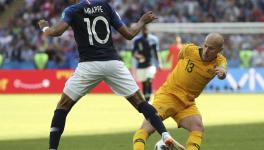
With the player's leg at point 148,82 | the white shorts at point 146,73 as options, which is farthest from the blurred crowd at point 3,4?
the player's leg at point 148,82

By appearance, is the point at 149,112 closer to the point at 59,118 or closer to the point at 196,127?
the point at 196,127

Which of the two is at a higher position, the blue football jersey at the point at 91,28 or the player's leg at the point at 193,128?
the blue football jersey at the point at 91,28

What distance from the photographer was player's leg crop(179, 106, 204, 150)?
35.3 ft

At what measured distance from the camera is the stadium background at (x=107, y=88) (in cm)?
1531

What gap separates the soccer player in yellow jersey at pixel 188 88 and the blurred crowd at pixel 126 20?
2280 cm

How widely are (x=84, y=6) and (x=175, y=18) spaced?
28.2 metres

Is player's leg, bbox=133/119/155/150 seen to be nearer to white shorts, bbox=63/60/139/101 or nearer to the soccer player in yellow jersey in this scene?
the soccer player in yellow jersey

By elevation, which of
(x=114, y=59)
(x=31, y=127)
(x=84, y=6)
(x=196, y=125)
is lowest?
(x=31, y=127)

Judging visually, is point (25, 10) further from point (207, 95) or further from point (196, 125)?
point (196, 125)

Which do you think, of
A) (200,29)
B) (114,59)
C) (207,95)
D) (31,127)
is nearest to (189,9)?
(200,29)

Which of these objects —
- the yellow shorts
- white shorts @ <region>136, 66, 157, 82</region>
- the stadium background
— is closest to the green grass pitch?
the stadium background

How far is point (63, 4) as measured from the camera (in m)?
39.6

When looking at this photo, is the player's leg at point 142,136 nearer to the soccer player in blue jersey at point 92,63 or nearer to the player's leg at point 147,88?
the soccer player in blue jersey at point 92,63

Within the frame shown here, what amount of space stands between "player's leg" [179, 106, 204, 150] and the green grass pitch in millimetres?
1820
